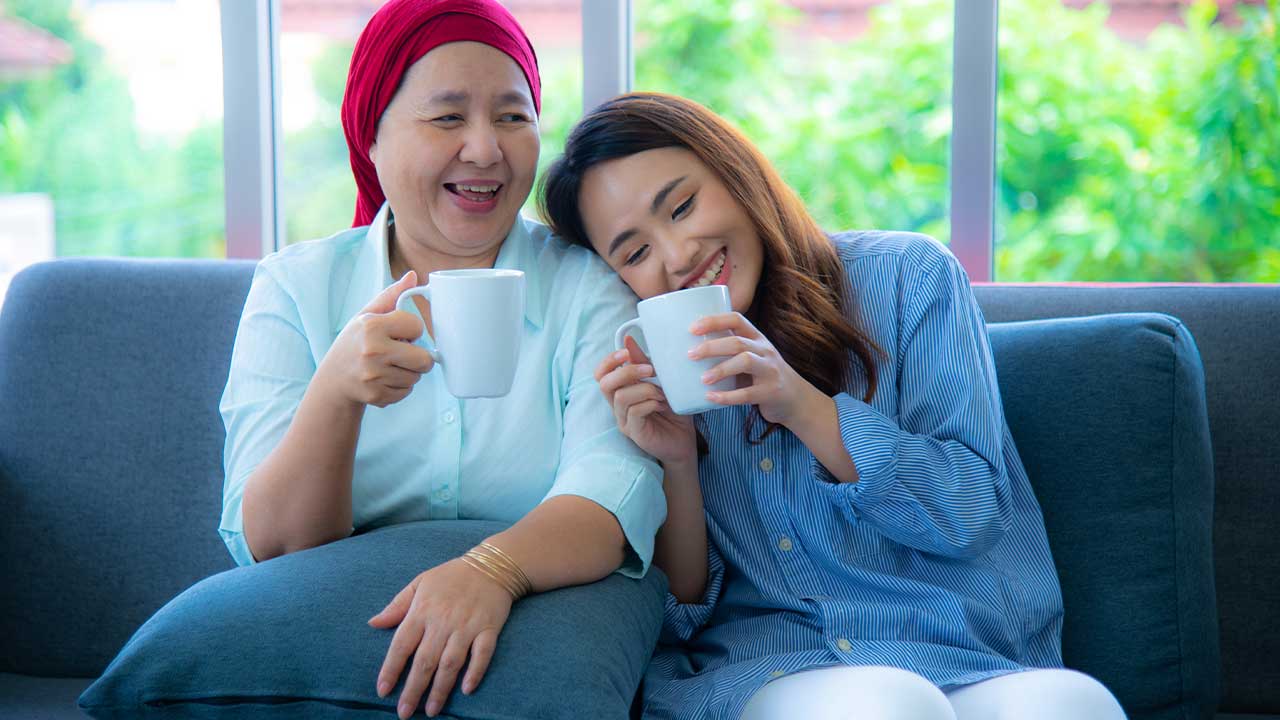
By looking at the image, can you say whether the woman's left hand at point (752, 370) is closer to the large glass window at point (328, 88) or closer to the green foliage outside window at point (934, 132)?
the large glass window at point (328, 88)

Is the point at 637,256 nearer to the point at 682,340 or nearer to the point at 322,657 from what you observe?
the point at 682,340

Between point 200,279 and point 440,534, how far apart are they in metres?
0.92

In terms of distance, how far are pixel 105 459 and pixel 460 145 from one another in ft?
3.03

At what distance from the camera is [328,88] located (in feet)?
8.83

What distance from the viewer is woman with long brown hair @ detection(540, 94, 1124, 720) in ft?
4.24

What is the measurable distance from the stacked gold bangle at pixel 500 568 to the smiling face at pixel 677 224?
472mm

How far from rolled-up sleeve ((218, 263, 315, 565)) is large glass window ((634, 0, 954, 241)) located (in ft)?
4.60

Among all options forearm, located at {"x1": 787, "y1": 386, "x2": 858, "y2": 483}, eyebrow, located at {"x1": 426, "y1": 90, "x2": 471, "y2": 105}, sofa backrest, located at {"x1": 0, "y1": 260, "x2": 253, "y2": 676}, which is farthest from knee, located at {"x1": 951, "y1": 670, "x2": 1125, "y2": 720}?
sofa backrest, located at {"x1": 0, "y1": 260, "x2": 253, "y2": 676}

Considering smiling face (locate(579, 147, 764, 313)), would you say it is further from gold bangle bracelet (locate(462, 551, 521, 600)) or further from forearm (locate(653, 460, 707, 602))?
gold bangle bracelet (locate(462, 551, 521, 600))

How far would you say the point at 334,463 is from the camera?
129 centimetres

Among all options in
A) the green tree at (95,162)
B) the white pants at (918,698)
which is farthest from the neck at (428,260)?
the green tree at (95,162)

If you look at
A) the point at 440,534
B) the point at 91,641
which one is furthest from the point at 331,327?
the point at 91,641

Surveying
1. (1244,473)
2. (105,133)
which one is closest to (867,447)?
(1244,473)

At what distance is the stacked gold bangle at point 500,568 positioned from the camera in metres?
1.17
